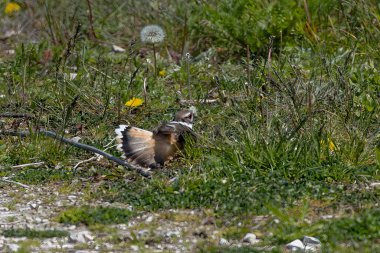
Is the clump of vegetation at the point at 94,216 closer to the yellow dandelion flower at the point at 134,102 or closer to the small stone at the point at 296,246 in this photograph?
the small stone at the point at 296,246

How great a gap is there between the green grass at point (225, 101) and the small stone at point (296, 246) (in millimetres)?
99

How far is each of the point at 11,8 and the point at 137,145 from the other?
Answer: 531 cm

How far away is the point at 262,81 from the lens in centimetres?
782

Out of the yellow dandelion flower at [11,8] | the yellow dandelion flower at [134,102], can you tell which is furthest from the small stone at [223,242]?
the yellow dandelion flower at [11,8]

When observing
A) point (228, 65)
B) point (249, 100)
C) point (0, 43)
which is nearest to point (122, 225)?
point (249, 100)

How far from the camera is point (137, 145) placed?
6773 mm

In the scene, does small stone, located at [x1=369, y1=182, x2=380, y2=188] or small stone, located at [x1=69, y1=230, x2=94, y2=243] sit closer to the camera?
small stone, located at [x1=69, y1=230, x2=94, y2=243]

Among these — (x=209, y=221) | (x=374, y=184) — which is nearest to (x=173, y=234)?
(x=209, y=221)

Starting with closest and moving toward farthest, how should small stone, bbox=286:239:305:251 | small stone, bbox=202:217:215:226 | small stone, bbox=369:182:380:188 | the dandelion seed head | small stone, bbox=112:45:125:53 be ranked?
small stone, bbox=286:239:305:251, small stone, bbox=202:217:215:226, small stone, bbox=369:182:380:188, the dandelion seed head, small stone, bbox=112:45:125:53

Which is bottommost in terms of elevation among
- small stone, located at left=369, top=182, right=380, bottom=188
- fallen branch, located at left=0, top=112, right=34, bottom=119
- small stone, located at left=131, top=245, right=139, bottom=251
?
fallen branch, located at left=0, top=112, right=34, bottom=119

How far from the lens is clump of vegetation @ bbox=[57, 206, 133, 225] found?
5.63m

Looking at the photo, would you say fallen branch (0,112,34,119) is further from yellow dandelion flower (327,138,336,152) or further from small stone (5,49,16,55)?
yellow dandelion flower (327,138,336,152)

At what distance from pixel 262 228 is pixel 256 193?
440 millimetres

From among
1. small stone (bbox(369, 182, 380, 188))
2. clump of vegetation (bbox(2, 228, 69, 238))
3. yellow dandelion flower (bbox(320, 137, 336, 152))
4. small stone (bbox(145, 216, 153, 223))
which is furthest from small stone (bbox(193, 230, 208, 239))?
yellow dandelion flower (bbox(320, 137, 336, 152))
